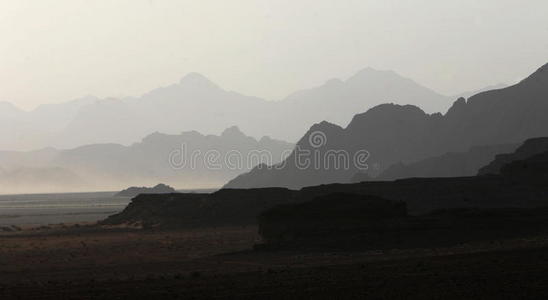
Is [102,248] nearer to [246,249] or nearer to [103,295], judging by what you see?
[246,249]

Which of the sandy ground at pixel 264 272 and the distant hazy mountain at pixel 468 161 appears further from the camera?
the distant hazy mountain at pixel 468 161

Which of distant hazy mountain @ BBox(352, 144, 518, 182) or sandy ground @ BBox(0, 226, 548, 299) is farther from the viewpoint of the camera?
distant hazy mountain @ BBox(352, 144, 518, 182)

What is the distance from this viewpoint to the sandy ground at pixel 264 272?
33375mm

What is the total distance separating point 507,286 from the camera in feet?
107

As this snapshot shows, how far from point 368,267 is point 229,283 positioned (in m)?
8.70

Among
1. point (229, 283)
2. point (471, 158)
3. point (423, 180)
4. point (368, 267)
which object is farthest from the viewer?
point (471, 158)

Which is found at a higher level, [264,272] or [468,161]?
[468,161]

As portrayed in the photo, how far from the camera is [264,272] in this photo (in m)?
43.3

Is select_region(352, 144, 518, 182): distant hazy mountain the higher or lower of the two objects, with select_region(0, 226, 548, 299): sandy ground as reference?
higher

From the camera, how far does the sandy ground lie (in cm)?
3338

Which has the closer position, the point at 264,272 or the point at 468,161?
the point at 264,272

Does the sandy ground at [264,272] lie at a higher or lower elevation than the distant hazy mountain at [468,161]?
lower

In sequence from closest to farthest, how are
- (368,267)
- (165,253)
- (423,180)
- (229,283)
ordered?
(229,283) → (368,267) → (165,253) → (423,180)

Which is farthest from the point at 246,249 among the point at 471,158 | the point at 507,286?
the point at 471,158
